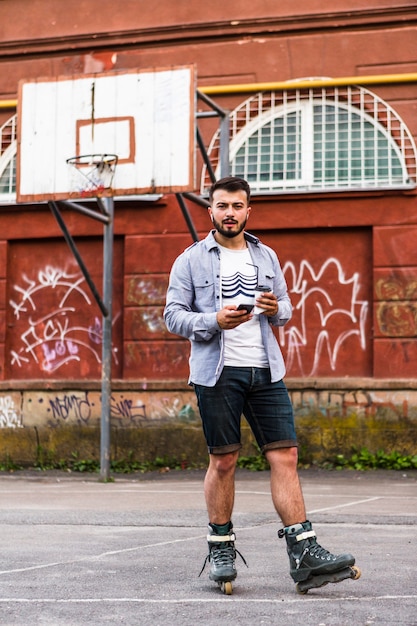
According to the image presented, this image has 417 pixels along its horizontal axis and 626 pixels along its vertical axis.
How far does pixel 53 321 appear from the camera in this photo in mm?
13875

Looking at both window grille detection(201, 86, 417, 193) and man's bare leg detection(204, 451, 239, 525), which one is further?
window grille detection(201, 86, 417, 193)

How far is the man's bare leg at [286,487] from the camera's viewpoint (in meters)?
4.81

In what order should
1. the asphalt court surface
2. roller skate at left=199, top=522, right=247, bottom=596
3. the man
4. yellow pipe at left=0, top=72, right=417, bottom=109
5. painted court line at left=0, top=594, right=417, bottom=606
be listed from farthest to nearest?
1. yellow pipe at left=0, top=72, right=417, bottom=109
2. the man
3. roller skate at left=199, top=522, right=247, bottom=596
4. painted court line at left=0, top=594, right=417, bottom=606
5. the asphalt court surface

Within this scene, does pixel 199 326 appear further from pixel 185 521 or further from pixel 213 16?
pixel 213 16

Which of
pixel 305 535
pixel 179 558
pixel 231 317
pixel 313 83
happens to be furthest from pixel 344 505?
pixel 313 83

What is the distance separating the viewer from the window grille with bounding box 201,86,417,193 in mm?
12906

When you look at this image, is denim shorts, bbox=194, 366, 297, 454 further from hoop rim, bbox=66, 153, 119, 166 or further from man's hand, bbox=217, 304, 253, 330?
→ hoop rim, bbox=66, 153, 119, 166

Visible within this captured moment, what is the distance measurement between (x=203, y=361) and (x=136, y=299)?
27.8 ft

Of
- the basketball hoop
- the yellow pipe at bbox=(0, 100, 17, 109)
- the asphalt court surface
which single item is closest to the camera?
the asphalt court surface

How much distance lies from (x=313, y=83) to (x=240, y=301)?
8450 mm

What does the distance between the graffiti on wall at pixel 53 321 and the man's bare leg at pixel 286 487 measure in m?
8.86

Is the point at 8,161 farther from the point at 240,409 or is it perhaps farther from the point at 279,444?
the point at 279,444

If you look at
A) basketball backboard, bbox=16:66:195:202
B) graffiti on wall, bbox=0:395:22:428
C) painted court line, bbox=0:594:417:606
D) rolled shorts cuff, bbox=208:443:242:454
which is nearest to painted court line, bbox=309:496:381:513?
basketball backboard, bbox=16:66:195:202

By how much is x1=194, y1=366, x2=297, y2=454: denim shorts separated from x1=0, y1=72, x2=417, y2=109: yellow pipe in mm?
8432
